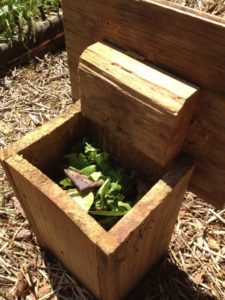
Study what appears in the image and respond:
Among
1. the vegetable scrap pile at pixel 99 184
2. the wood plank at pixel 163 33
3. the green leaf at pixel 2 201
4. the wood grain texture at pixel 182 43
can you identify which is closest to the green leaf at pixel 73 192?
the vegetable scrap pile at pixel 99 184

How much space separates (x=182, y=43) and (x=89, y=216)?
0.58 m

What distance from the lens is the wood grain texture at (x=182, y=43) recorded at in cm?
95

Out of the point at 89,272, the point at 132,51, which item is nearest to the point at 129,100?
the point at 132,51

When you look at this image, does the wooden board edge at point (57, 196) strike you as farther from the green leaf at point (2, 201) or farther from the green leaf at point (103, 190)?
the green leaf at point (2, 201)

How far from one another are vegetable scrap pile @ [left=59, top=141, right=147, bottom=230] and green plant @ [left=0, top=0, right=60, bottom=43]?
1439mm

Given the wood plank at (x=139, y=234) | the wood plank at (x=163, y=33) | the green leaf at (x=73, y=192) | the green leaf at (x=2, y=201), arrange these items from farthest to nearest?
the green leaf at (x=2, y=201) → the green leaf at (x=73, y=192) → the wood plank at (x=139, y=234) → the wood plank at (x=163, y=33)

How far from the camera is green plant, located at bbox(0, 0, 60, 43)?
2.53m

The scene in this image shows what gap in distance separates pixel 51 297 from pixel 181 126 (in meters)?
1.08

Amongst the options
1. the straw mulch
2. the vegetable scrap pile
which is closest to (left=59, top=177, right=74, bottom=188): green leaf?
the vegetable scrap pile

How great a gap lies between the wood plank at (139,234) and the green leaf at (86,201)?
0.23 m

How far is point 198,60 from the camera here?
0.99m

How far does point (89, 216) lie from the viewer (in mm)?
1095

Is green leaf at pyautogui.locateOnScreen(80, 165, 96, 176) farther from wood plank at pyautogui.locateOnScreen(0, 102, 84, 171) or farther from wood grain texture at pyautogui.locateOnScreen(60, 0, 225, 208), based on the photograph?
wood grain texture at pyautogui.locateOnScreen(60, 0, 225, 208)

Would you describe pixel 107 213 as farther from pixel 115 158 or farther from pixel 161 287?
pixel 161 287
